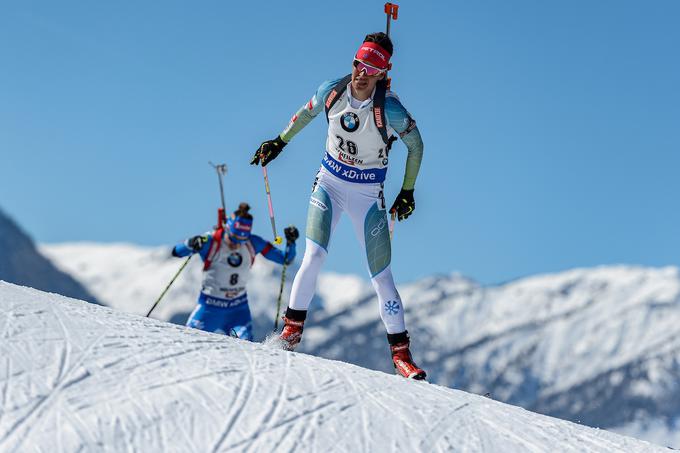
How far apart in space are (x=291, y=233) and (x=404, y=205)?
455 centimetres

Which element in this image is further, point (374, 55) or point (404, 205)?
point (404, 205)

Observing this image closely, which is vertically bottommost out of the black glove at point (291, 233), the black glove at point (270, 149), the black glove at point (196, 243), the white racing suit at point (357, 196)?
the white racing suit at point (357, 196)

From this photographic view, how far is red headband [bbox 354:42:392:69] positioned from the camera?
880cm

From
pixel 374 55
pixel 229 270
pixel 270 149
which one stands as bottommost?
pixel 270 149

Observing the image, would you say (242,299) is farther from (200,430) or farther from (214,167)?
(200,430)

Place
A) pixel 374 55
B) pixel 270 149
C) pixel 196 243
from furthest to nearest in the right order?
1. pixel 196 243
2. pixel 270 149
3. pixel 374 55

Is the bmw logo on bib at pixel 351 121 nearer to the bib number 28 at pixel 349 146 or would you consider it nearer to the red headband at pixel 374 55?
the bib number 28 at pixel 349 146

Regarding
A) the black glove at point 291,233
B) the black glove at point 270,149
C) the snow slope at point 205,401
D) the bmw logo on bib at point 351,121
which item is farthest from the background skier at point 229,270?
the snow slope at point 205,401

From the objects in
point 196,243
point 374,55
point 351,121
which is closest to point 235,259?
point 196,243

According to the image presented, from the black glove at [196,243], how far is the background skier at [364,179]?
5.29 m

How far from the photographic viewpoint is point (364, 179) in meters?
8.97

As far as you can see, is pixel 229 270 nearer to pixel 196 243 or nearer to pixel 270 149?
pixel 196 243

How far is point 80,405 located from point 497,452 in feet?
8.46

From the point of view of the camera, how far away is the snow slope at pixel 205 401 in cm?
570
